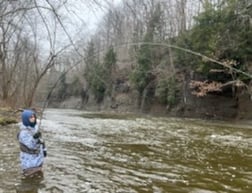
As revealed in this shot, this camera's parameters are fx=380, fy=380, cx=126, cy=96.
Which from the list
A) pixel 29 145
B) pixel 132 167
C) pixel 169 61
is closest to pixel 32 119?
pixel 29 145

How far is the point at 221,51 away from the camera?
29.4 meters

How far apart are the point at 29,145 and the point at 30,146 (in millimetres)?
28

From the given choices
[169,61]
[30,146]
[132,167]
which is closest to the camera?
[30,146]

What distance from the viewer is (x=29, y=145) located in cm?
761

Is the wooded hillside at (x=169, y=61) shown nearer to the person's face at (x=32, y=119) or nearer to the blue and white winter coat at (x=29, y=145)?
the person's face at (x=32, y=119)

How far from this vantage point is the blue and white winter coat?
7613 mm

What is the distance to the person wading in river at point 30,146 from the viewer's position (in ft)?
25.0

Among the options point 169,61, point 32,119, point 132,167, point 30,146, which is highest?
point 169,61

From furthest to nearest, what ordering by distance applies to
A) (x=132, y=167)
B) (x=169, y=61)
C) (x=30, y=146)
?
1. (x=169, y=61)
2. (x=132, y=167)
3. (x=30, y=146)

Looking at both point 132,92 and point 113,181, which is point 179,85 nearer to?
point 132,92

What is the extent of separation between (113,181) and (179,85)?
3193 cm

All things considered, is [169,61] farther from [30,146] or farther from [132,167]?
[30,146]

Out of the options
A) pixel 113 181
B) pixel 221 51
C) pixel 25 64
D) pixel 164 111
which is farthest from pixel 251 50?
pixel 113 181

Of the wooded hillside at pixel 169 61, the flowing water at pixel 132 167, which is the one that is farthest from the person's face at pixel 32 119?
the wooded hillside at pixel 169 61
